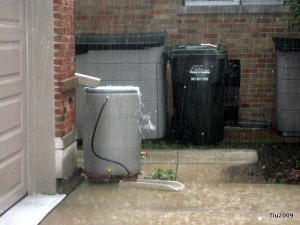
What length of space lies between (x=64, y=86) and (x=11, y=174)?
1156 mm

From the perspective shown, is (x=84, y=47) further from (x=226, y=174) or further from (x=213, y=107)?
(x=226, y=174)

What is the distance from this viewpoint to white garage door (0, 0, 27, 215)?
21.0ft

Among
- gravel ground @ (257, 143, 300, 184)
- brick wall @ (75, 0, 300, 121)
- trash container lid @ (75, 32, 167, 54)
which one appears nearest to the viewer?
gravel ground @ (257, 143, 300, 184)

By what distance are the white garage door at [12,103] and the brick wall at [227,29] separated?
18.2 feet

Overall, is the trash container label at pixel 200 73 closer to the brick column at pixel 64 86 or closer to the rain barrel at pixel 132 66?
the rain barrel at pixel 132 66

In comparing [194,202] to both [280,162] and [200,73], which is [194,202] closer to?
[280,162]

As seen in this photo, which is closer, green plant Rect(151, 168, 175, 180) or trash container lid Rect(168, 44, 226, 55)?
green plant Rect(151, 168, 175, 180)

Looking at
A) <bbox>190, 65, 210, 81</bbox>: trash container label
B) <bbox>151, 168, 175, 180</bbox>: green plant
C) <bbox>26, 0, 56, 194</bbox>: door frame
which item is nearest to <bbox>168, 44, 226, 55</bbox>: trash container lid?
<bbox>190, 65, 210, 81</bbox>: trash container label

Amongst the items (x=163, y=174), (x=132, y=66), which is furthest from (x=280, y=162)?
(x=132, y=66)

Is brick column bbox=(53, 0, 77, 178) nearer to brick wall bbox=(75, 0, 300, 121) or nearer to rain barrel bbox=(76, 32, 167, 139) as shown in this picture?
rain barrel bbox=(76, 32, 167, 139)

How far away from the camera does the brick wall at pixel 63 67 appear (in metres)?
7.16

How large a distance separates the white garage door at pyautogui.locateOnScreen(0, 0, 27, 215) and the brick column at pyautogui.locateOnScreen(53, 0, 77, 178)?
35cm

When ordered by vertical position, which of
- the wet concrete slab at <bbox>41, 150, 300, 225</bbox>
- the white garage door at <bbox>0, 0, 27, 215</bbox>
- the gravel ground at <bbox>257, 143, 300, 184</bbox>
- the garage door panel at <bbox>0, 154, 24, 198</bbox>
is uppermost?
the white garage door at <bbox>0, 0, 27, 215</bbox>

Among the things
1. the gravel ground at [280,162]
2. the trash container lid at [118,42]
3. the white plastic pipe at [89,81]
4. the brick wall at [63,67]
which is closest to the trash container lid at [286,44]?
the gravel ground at [280,162]
